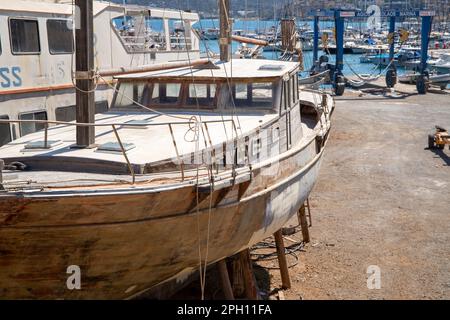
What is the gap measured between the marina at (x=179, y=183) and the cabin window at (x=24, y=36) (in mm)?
32

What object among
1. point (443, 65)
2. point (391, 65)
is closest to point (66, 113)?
point (391, 65)

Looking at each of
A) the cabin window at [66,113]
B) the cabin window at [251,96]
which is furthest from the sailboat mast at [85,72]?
the cabin window at [66,113]

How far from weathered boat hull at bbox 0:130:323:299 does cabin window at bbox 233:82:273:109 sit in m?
2.10

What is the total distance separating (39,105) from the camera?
12047mm

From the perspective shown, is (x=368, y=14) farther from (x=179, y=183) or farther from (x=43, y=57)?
(x=179, y=183)

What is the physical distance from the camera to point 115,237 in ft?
20.4

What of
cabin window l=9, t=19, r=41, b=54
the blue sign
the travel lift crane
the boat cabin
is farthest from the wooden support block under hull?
the blue sign

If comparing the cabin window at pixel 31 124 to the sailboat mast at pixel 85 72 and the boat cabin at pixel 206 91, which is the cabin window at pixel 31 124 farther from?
the sailboat mast at pixel 85 72

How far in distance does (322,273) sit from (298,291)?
0.85m

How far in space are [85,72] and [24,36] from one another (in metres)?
5.40
